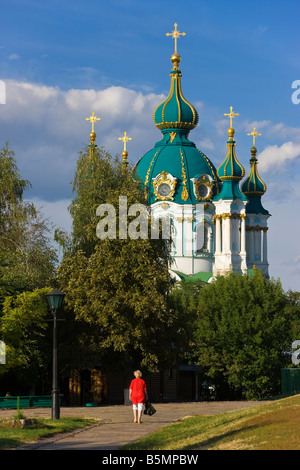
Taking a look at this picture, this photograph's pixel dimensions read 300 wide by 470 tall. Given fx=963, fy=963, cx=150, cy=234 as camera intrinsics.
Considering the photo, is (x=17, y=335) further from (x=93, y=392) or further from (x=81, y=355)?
(x=93, y=392)

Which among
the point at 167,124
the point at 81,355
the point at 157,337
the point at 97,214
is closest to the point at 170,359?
the point at 157,337

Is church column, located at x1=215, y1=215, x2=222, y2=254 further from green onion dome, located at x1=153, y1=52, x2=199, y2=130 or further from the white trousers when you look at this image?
the white trousers

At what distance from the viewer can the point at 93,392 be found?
1756 inches

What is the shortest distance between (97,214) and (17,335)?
26.5 feet

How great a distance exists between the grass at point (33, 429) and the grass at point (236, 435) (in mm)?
2185

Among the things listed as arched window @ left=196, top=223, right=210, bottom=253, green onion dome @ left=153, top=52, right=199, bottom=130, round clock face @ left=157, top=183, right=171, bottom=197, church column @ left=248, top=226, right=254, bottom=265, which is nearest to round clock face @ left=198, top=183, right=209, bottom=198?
arched window @ left=196, top=223, right=210, bottom=253

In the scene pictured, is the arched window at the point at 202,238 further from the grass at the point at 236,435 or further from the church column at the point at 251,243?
the grass at the point at 236,435

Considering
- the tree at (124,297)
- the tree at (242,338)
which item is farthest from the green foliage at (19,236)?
the tree at (242,338)

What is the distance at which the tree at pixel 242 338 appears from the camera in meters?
58.0

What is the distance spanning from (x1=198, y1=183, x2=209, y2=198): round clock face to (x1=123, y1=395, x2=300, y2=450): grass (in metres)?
66.0

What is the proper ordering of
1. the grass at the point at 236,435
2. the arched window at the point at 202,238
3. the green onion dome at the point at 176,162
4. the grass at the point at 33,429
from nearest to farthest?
the grass at the point at 236,435
the grass at the point at 33,429
the green onion dome at the point at 176,162
the arched window at the point at 202,238

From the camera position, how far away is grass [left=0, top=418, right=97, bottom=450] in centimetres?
1875

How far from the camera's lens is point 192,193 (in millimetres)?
87625
